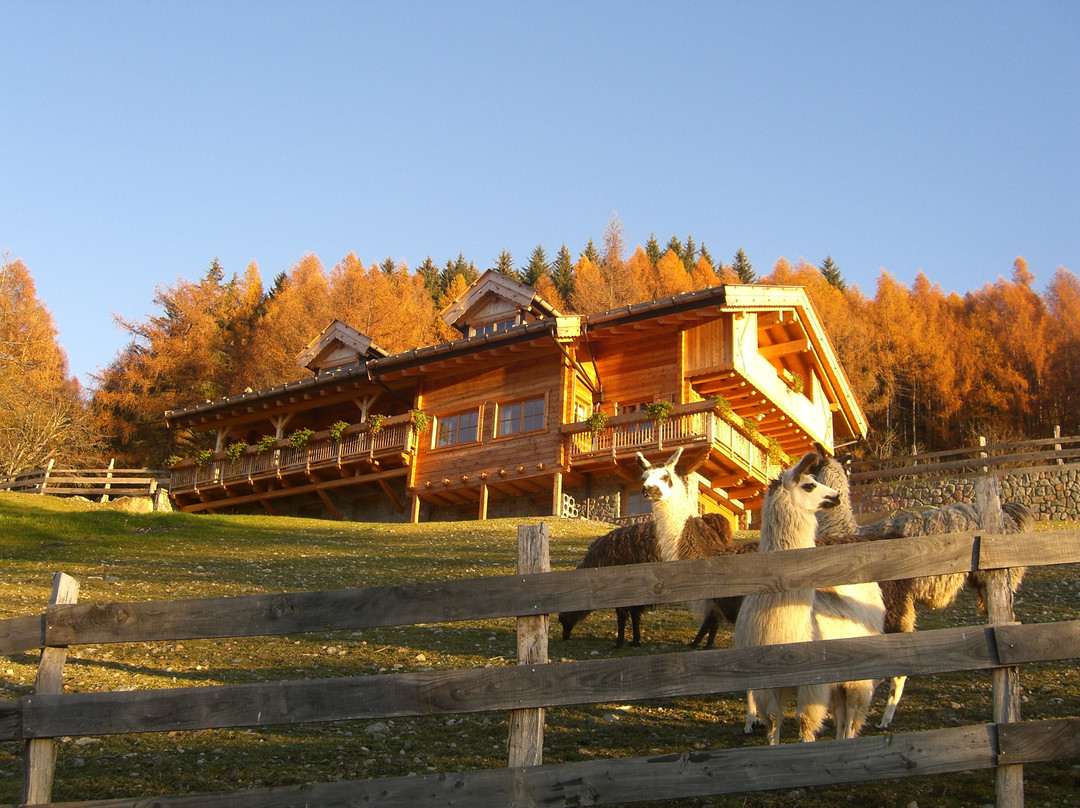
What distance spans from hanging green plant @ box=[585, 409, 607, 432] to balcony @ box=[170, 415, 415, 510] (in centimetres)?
731

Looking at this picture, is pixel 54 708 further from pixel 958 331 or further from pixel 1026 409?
pixel 958 331

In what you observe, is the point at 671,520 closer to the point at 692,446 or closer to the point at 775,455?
the point at 692,446

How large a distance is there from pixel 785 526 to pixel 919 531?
4145 mm

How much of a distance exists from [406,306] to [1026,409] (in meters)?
33.7

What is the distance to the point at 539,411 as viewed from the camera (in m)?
30.7

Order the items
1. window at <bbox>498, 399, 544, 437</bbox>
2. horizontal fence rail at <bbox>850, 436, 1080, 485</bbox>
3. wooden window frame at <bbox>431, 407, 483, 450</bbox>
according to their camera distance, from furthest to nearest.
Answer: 1. wooden window frame at <bbox>431, 407, 483, 450</bbox>
2. window at <bbox>498, 399, 544, 437</bbox>
3. horizontal fence rail at <bbox>850, 436, 1080, 485</bbox>

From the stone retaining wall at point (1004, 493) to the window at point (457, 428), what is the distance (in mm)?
13322

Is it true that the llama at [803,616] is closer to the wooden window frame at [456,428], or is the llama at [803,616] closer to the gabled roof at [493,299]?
the wooden window frame at [456,428]

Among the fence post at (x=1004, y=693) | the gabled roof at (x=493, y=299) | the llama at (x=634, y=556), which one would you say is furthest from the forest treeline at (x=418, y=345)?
the fence post at (x=1004, y=693)

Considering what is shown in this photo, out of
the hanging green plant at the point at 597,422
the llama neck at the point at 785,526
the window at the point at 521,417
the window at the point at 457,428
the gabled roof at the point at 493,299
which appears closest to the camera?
the llama neck at the point at 785,526

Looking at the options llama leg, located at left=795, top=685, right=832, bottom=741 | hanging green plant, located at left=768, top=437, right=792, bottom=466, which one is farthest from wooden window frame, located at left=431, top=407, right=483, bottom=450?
llama leg, located at left=795, top=685, right=832, bottom=741

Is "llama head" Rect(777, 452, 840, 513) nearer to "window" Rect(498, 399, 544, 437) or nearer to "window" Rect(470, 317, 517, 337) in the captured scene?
"window" Rect(498, 399, 544, 437)

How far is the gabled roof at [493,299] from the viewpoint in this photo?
33.9 m

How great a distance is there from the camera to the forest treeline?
4619 cm
